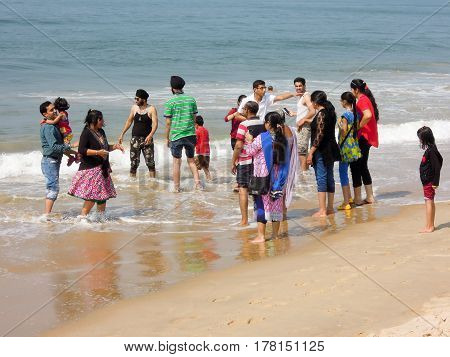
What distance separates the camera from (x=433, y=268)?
6.98 metres

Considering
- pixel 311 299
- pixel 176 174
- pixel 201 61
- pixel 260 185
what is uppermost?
pixel 201 61

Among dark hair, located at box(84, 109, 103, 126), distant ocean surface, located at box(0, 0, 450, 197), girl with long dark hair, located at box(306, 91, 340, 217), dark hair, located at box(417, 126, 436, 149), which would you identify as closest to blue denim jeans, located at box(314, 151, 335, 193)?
girl with long dark hair, located at box(306, 91, 340, 217)

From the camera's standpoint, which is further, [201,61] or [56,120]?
[201,61]

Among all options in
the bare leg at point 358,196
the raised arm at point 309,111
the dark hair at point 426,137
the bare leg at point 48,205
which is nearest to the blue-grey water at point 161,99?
the bare leg at point 48,205

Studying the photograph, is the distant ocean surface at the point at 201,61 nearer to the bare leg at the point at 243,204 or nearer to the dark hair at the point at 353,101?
the dark hair at the point at 353,101

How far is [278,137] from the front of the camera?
340 inches

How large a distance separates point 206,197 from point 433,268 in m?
5.13

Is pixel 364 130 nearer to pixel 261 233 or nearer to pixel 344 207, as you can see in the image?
pixel 344 207

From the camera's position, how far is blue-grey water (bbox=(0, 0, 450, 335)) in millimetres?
8266

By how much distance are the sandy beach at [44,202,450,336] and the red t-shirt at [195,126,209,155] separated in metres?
4.45

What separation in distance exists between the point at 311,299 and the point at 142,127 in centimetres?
662

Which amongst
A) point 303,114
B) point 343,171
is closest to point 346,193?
point 343,171
